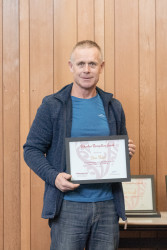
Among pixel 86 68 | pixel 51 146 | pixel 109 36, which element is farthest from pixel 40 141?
pixel 109 36

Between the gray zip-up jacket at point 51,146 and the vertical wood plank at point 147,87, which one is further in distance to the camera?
the vertical wood plank at point 147,87

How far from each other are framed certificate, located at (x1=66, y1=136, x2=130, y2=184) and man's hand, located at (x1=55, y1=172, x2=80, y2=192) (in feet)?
0.10

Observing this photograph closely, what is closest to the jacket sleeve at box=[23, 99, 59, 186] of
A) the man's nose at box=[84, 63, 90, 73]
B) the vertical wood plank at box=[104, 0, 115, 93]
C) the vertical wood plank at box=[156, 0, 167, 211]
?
the man's nose at box=[84, 63, 90, 73]

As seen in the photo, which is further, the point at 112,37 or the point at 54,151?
the point at 112,37

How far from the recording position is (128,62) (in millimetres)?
2504

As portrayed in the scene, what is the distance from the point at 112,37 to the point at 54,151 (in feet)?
3.95

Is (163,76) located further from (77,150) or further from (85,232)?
(85,232)

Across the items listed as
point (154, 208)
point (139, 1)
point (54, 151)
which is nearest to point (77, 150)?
point (54, 151)

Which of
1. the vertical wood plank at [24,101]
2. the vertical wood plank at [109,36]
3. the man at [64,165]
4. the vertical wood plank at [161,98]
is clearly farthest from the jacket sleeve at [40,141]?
the vertical wood plank at [161,98]

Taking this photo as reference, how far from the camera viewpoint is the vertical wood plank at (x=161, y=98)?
2492 mm

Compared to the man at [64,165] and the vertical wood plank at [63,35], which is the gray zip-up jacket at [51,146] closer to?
the man at [64,165]

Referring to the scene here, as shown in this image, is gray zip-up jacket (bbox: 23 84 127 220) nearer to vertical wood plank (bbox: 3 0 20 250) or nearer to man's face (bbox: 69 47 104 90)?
man's face (bbox: 69 47 104 90)

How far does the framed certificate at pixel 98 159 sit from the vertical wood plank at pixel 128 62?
0.96 metres

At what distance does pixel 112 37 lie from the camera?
2.50 meters
